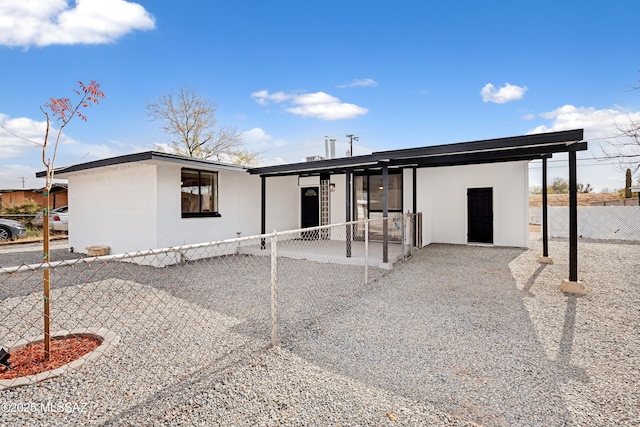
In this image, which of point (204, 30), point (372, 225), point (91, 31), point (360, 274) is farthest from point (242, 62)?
point (360, 274)

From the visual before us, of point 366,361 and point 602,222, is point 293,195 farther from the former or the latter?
point 602,222

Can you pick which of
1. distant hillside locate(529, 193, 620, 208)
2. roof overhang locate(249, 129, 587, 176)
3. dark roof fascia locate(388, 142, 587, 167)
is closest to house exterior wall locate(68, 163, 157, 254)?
roof overhang locate(249, 129, 587, 176)

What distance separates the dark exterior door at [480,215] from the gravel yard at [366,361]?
521 cm

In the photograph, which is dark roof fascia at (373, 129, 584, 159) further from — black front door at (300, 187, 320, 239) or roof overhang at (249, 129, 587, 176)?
black front door at (300, 187, 320, 239)

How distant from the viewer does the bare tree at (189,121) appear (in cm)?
2178

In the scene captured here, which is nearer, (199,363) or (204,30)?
(199,363)

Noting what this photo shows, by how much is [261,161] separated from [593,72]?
68.2ft

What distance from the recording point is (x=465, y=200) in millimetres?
10656

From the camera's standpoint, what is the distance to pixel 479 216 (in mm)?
10594

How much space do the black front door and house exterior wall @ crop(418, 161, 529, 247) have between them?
374 cm

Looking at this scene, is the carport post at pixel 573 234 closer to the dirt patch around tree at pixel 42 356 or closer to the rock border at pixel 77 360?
the rock border at pixel 77 360

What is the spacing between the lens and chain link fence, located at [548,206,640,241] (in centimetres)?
1195

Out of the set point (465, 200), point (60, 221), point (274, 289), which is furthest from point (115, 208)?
point (465, 200)

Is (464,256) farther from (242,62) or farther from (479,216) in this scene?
(242,62)
